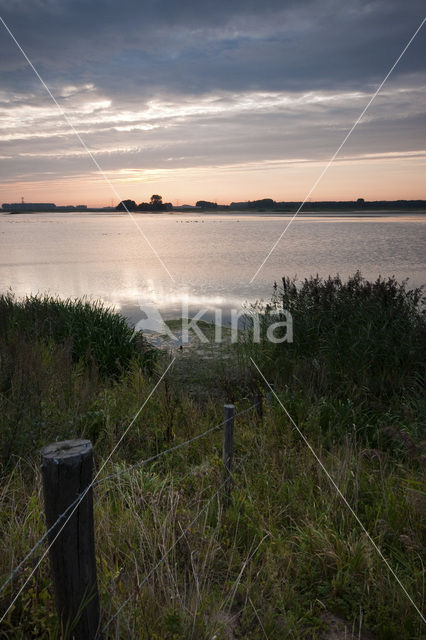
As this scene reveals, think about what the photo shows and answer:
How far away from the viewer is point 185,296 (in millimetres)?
18922

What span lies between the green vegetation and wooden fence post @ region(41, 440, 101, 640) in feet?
0.71

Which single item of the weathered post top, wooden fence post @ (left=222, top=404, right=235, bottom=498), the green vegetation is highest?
the weathered post top

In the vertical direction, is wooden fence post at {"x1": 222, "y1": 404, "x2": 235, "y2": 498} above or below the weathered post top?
below

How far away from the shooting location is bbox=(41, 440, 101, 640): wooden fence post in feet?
6.92

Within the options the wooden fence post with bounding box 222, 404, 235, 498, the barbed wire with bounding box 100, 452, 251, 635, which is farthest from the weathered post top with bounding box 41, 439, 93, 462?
the wooden fence post with bounding box 222, 404, 235, 498

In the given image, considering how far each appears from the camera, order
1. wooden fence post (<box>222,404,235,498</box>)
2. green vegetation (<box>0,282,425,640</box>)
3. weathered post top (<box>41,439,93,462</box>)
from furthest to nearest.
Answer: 1. wooden fence post (<box>222,404,235,498</box>)
2. green vegetation (<box>0,282,425,640</box>)
3. weathered post top (<box>41,439,93,462</box>)

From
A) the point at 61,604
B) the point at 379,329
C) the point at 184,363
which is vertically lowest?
the point at 184,363

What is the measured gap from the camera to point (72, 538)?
2.20m

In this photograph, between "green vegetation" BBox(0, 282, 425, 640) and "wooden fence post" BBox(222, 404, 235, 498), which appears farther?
"wooden fence post" BBox(222, 404, 235, 498)

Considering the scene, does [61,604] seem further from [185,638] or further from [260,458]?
[260,458]

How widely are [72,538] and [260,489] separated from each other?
2.33 meters

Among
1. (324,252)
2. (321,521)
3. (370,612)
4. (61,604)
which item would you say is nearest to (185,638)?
(61,604)

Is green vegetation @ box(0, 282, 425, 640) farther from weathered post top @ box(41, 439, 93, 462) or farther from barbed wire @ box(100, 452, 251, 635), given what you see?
weathered post top @ box(41, 439, 93, 462)

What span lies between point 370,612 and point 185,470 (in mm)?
2182
